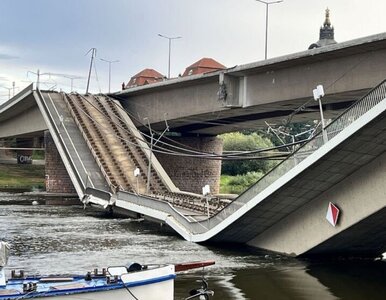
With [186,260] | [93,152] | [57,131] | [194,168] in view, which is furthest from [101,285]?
[194,168]

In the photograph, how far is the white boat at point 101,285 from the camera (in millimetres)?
16812

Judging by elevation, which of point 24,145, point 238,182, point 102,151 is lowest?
point 238,182

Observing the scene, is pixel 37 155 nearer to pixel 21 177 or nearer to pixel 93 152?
pixel 21 177

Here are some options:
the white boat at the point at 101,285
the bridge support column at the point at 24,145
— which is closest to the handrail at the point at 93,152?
the white boat at the point at 101,285

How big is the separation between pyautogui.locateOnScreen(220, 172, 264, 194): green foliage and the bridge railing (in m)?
43.8

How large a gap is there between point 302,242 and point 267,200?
247 cm

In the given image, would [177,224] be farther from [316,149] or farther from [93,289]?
[93,289]

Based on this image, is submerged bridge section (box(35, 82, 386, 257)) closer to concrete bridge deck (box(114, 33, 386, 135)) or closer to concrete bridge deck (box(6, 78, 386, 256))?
concrete bridge deck (box(6, 78, 386, 256))

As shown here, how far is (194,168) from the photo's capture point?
65.6 m

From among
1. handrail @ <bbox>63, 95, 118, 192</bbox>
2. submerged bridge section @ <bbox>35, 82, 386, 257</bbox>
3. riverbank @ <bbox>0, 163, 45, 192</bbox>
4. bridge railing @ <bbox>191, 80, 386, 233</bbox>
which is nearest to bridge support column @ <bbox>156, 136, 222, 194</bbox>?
handrail @ <bbox>63, 95, 118, 192</bbox>

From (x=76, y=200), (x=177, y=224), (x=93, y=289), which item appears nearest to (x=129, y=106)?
(x=76, y=200)

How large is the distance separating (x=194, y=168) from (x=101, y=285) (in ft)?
159

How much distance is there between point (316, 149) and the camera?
24.4 metres

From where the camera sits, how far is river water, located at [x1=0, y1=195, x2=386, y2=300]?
21.7 metres
